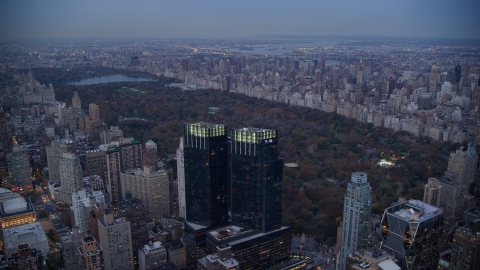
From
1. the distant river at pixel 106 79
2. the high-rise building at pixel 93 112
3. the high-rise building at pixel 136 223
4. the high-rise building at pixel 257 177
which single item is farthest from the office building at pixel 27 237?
the distant river at pixel 106 79

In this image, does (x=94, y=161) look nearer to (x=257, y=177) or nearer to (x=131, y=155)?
(x=131, y=155)

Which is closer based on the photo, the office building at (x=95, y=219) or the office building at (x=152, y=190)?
the office building at (x=95, y=219)

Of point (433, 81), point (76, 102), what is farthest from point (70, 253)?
point (76, 102)

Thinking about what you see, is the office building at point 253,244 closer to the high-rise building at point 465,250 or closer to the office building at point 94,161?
the high-rise building at point 465,250

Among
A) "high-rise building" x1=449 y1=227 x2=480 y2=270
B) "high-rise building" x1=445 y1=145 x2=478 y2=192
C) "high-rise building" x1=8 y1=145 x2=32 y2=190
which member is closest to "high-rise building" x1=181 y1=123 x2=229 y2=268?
"high-rise building" x1=449 y1=227 x2=480 y2=270

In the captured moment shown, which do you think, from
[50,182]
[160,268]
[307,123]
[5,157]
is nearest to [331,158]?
[307,123]

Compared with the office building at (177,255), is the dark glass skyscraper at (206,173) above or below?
above

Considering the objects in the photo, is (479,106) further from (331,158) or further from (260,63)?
(260,63)
